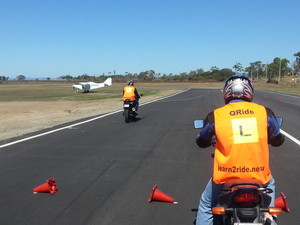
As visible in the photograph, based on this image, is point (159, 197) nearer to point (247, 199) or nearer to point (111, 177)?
point (111, 177)

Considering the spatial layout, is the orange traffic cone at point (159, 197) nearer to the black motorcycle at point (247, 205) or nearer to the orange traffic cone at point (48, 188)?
the orange traffic cone at point (48, 188)

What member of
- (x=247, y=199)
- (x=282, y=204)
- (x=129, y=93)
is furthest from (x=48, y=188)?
(x=129, y=93)

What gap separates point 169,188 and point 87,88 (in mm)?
53404

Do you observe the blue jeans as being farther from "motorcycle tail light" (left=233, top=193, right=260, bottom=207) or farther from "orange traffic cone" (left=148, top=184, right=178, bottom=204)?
"orange traffic cone" (left=148, top=184, right=178, bottom=204)

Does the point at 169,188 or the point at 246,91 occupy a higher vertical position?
the point at 246,91

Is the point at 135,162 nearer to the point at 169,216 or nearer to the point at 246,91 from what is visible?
the point at 169,216

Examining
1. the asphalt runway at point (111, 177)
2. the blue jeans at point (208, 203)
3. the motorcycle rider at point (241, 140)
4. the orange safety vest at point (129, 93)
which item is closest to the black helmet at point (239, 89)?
the motorcycle rider at point (241, 140)

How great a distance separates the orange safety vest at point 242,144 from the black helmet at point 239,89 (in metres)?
0.28

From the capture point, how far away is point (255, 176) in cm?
293

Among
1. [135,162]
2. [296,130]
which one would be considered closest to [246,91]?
[135,162]

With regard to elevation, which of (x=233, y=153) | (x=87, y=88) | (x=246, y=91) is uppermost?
(x=246, y=91)

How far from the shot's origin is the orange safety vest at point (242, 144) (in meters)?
2.88

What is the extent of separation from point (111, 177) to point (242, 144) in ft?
12.7

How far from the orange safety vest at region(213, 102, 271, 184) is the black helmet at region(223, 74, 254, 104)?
0.92 feet
